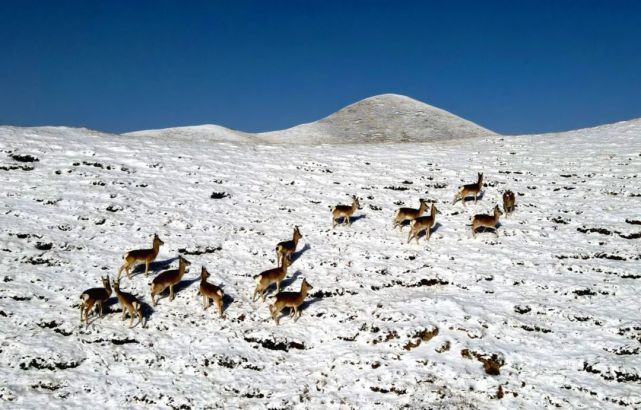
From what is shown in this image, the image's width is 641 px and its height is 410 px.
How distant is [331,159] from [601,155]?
21.1 m

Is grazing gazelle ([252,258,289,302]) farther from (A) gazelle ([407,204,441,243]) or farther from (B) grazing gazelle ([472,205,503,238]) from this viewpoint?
(B) grazing gazelle ([472,205,503,238])

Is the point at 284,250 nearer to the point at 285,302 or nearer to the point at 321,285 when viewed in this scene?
the point at 321,285

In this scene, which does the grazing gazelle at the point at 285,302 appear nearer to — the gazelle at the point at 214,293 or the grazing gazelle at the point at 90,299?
the gazelle at the point at 214,293

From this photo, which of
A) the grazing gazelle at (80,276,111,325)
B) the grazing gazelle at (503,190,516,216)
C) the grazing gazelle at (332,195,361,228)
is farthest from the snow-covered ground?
the grazing gazelle at (332,195,361,228)

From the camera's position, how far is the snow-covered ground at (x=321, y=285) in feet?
41.8

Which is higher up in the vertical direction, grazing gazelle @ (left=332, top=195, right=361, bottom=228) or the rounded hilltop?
the rounded hilltop

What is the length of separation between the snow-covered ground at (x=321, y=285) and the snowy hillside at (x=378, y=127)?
40.9m

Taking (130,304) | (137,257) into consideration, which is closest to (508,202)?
(137,257)

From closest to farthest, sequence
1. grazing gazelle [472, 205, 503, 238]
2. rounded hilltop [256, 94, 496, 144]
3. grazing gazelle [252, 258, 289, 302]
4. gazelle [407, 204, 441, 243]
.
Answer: grazing gazelle [252, 258, 289, 302] → gazelle [407, 204, 441, 243] → grazing gazelle [472, 205, 503, 238] → rounded hilltop [256, 94, 496, 144]

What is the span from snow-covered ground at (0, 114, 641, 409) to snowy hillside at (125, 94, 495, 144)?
4087 centimetres

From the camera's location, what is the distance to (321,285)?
60.6 feet

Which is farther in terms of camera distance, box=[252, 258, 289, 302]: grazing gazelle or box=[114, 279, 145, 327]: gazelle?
box=[252, 258, 289, 302]: grazing gazelle

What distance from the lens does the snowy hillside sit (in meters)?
74.3

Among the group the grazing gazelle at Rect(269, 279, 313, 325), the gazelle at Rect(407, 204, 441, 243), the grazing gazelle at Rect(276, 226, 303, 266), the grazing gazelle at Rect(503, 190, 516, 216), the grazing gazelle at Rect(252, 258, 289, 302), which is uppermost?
the grazing gazelle at Rect(503, 190, 516, 216)
